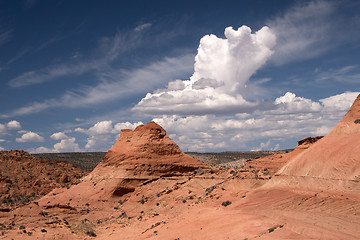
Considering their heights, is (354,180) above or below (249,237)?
above

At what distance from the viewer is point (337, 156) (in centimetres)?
1625

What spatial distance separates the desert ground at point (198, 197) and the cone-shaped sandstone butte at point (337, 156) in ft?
0.18

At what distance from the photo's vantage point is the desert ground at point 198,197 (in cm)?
1381

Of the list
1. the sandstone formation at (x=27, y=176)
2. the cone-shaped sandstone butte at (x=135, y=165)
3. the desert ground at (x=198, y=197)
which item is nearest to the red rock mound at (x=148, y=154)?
the cone-shaped sandstone butte at (x=135, y=165)

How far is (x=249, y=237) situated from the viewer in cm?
1234

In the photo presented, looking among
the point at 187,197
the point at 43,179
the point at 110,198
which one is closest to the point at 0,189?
the point at 43,179

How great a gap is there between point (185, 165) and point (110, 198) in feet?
Result: 28.1

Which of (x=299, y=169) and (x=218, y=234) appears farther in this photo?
(x=299, y=169)

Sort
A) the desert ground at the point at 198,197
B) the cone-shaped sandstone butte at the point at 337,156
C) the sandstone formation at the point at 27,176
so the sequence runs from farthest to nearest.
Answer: the sandstone formation at the point at 27,176, the cone-shaped sandstone butte at the point at 337,156, the desert ground at the point at 198,197

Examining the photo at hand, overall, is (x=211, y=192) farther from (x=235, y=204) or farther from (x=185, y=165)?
(x=185, y=165)

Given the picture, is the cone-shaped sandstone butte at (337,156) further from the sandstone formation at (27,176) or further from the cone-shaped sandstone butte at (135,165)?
the sandstone formation at (27,176)

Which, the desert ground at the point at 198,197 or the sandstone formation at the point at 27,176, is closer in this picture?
the desert ground at the point at 198,197

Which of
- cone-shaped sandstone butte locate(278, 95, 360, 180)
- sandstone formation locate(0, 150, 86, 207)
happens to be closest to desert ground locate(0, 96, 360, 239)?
cone-shaped sandstone butte locate(278, 95, 360, 180)

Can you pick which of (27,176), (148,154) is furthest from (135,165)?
(27,176)
